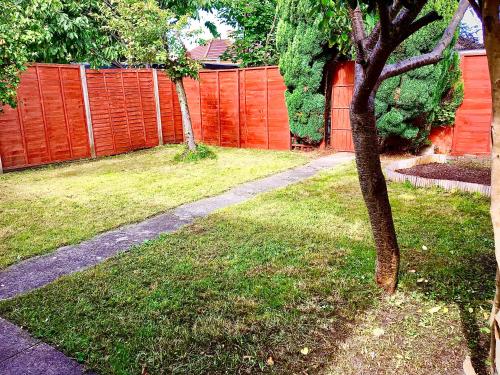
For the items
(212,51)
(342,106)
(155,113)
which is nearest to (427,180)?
(342,106)

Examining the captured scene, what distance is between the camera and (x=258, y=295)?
3.24m

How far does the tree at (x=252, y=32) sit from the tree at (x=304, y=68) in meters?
5.12

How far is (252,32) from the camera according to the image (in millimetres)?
17000

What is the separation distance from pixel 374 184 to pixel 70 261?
3149 mm

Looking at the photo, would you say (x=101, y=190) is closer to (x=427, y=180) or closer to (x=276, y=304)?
(x=276, y=304)

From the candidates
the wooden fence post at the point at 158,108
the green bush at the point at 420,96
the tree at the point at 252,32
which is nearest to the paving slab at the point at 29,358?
the green bush at the point at 420,96

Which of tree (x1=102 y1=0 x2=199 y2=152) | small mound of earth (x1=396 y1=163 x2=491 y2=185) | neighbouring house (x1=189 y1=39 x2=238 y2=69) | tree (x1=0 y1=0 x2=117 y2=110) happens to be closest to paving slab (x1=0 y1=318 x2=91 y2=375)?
tree (x1=0 y1=0 x2=117 y2=110)

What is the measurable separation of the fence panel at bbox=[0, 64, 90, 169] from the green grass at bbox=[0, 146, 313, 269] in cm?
46

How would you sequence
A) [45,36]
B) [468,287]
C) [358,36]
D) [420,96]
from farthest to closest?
[45,36] → [420,96] → [468,287] → [358,36]

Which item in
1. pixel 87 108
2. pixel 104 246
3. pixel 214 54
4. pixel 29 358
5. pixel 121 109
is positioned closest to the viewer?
pixel 29 358

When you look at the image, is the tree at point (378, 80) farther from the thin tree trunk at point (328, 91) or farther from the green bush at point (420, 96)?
the thin tree trunk at point (328, 91)

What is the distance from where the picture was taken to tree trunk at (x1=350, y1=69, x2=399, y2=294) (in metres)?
2.77

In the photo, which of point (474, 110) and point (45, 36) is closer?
point (474, 110)

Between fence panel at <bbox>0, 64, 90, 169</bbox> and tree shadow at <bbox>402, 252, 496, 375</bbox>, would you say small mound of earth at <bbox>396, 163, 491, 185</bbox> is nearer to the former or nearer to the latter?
tree shadow at <bbox>402, 252, 496, 375</bbox>
